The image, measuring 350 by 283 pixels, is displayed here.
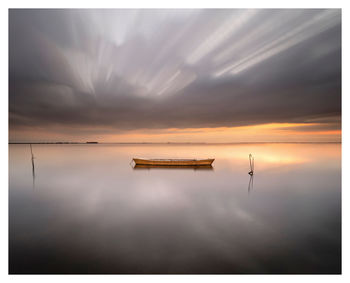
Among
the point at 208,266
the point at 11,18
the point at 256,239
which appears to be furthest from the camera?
the point at 256,239

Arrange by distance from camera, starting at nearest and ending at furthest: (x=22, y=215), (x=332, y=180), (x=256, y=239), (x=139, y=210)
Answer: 1. (x=256, y=239)
2. (x=22, y=215)
3. (x=139, y=210)
4. (x=332, y=180)

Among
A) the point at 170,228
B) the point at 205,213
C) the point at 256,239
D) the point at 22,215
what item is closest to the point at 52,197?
the point at 22,215

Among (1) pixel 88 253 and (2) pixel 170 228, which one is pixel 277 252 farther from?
(1) pixel 88 253

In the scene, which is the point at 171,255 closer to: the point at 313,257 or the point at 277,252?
the point at 277,252

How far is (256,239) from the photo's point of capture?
752 cm

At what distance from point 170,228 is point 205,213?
2904 millimetres

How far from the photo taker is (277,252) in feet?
21.5

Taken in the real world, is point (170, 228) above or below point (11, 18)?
below

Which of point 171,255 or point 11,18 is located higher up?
point 11,18

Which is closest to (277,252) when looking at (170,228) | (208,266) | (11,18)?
(208,266)

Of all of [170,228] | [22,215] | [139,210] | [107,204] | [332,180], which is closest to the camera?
[170,228]

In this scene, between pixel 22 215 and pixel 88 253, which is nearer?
pixel 88 253

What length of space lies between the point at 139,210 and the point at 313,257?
8.22 meters
